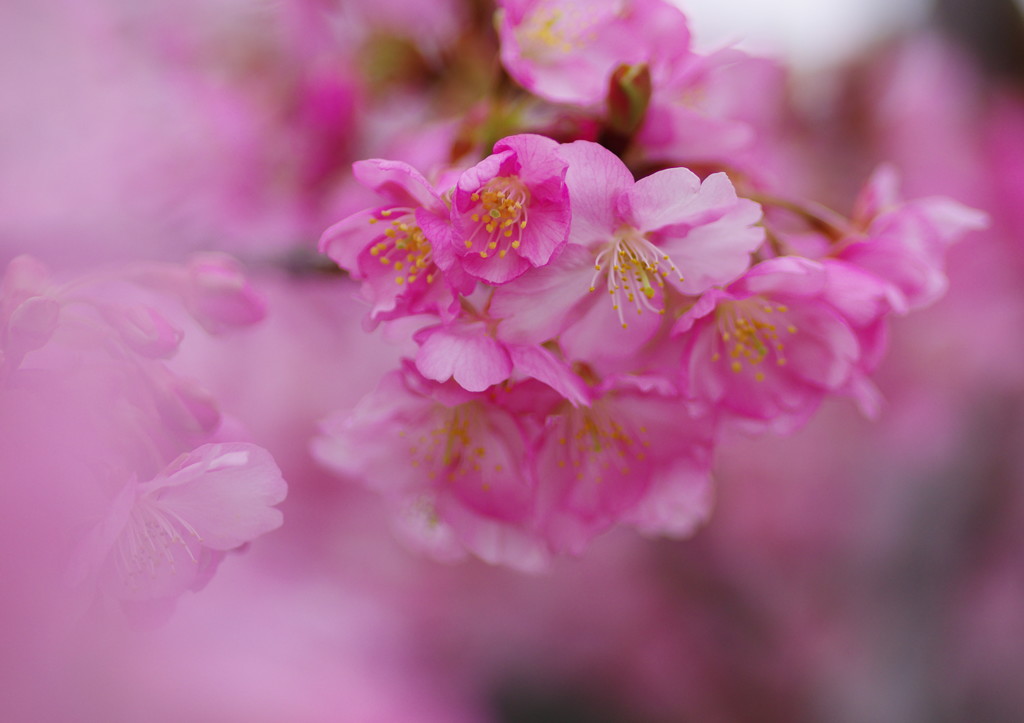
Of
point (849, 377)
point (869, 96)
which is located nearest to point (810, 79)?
point (869, 96)

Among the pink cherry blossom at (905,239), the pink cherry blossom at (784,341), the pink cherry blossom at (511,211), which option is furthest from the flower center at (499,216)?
the pink cherry blossom at (905,239)

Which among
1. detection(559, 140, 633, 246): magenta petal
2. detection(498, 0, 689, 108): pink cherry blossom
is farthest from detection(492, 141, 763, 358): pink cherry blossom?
detection(498, 0, 689, 108): pink cherry blossom

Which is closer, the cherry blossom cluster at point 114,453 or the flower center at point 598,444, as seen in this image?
the cherry blossom cluster at point 114,453

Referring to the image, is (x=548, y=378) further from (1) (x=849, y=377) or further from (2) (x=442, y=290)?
(1) (x=849, y=377)

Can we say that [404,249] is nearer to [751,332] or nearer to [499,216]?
[499,216]

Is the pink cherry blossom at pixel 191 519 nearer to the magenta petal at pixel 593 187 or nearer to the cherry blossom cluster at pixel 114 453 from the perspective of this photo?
the cherry blossom cluster at pixel 114 453

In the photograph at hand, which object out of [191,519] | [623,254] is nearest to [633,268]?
[623,254]

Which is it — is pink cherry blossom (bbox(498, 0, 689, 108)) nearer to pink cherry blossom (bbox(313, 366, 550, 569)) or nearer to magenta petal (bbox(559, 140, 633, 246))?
magenta petal (bbox(559, 140, 633, 246))
